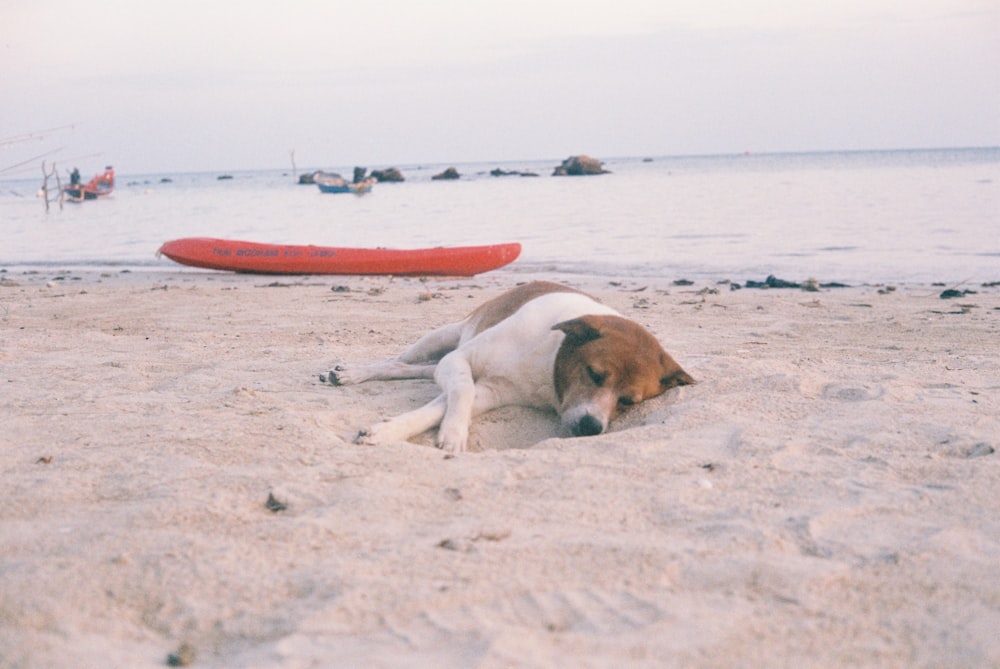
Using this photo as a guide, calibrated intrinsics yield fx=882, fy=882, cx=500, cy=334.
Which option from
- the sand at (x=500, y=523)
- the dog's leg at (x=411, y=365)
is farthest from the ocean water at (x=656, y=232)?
the sand at (x=500, y=523)

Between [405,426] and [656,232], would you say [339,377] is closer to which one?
[405,426]

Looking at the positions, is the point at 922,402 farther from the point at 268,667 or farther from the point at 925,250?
the point at 925,250

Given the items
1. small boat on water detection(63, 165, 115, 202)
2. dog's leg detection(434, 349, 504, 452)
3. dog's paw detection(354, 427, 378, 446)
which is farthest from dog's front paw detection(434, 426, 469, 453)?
small boat on water detection(63, 165, 115, 202)

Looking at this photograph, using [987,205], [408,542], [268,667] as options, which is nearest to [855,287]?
[408,542]

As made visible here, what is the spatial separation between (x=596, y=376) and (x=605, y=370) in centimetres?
5

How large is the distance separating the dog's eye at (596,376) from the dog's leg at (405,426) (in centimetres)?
74

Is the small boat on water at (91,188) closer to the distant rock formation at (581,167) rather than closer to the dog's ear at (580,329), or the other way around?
the distant rock formation at (581,167)

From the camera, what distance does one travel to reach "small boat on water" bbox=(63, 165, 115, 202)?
1737 inches

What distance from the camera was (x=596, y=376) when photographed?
4266mm

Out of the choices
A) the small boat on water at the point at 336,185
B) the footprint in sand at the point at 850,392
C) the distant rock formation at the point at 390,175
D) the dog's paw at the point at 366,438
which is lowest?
the footprint in sand at the point at 850,392

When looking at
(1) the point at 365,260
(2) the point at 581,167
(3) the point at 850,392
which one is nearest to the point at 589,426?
(3) the point at 850,392

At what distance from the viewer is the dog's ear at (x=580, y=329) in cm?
440

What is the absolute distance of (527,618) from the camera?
2141 mm

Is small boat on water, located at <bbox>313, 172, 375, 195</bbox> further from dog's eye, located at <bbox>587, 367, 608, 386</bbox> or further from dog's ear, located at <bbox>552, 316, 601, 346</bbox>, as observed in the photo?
dog's eye, located at <bbox>587, 367, 608, 386</bbox>
